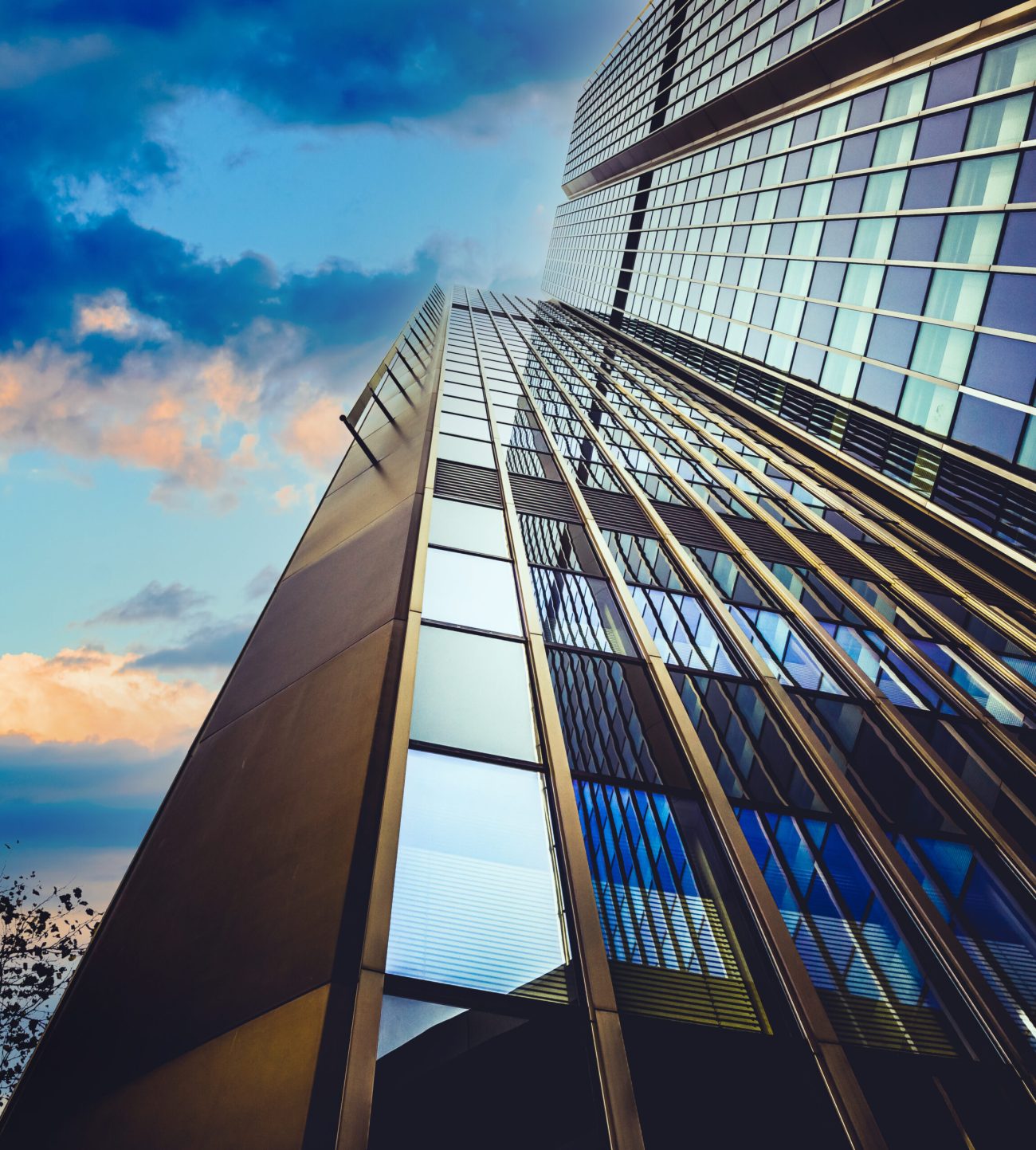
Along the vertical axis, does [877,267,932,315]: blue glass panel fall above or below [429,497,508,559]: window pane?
above

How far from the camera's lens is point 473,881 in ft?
18.3

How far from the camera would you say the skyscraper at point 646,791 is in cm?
466

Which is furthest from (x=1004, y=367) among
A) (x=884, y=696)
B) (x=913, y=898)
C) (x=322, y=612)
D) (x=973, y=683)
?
(x=322, y=612)

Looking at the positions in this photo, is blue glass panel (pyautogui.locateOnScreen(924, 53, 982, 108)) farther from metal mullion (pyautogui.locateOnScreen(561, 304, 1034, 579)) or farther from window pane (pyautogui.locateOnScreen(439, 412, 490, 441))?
window pane (pyautogui.locateOnScreen(439, 412, 490, 441))

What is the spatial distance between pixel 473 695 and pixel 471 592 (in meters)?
2.55

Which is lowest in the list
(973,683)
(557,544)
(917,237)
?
(973,683)

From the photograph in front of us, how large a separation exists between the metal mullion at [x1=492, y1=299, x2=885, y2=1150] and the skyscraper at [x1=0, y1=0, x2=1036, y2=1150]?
0.10 ft

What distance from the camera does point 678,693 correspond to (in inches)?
351

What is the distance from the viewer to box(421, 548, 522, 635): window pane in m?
9.51

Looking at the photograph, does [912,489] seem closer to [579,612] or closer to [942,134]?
[942,134]

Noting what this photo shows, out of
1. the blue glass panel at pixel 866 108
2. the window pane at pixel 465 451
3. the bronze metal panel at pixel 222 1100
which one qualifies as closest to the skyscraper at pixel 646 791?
the bronze metal panel at pixel 222 1100

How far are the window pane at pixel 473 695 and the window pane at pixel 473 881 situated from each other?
14.6 inches

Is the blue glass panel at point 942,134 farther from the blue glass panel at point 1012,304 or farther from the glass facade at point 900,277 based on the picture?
the blue glass panel at point 1012,304

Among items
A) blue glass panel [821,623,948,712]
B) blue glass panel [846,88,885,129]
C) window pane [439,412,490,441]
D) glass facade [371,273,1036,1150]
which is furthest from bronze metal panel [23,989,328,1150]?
blue glass panel [846,88,885,129]
